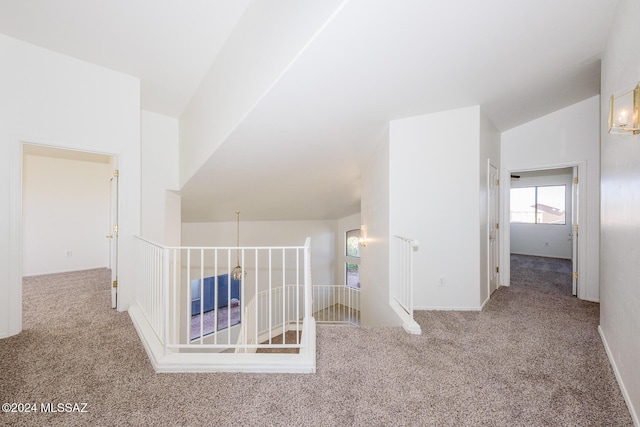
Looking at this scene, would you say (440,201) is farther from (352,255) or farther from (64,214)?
(64,214)

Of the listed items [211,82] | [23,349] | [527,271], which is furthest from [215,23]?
[527,271]

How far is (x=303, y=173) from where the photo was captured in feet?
15.4

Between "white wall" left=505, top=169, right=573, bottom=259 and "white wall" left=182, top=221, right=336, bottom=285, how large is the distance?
6004 millimetres

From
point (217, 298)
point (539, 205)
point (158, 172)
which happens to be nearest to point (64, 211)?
point (158, 172)

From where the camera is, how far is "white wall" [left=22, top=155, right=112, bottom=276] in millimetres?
5137

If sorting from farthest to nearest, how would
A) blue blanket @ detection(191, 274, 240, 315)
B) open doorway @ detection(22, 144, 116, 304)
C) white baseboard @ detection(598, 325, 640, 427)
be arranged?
1. blue blanket @ detection(191, 274, 240, 315)
2. open doorway @ detection(22, 144, 116, 304)
3. white baseboard @ detection(598, 325, 640, 427)

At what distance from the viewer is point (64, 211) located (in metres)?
5.52

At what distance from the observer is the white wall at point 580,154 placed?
3746 mm

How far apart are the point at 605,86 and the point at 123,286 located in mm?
5746

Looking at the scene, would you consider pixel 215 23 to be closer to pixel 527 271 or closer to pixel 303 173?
pixel 303 173

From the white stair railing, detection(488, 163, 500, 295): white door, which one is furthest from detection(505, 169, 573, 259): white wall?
the white stair railing

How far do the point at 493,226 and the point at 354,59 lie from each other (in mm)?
3490

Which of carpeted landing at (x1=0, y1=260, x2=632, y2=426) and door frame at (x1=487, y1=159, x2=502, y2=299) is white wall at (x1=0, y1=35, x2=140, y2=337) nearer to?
carpeted landing at (x1=0, y1=260, x2=632, y2=426)

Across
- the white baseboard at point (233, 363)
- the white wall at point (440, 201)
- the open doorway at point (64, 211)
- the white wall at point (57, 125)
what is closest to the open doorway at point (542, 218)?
the white wall at point (440, 201)
